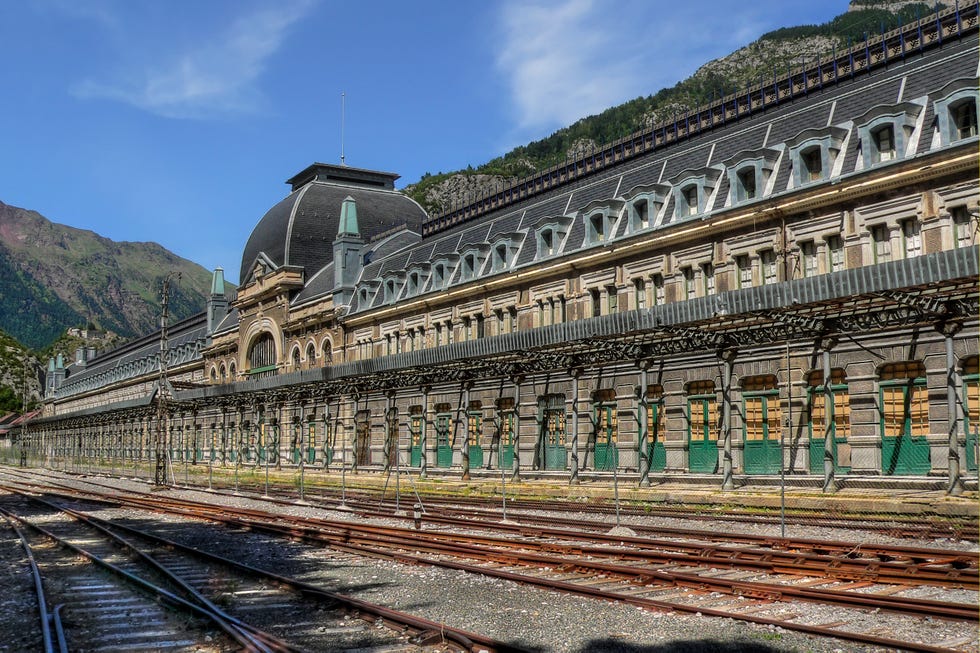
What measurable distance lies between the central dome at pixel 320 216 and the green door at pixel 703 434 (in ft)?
124

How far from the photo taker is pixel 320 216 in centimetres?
7156

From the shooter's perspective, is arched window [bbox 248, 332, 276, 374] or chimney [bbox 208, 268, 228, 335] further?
chimney [bbox 208, 268, 228, 335]

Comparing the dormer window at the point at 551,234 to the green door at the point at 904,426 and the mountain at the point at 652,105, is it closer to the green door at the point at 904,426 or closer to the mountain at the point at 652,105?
the green door at the point at 904,426

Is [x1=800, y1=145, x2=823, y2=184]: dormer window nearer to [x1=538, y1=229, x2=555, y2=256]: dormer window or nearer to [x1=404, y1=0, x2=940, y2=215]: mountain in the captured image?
[x1=538, y1=229, x2=555, y2=256]: dormer window

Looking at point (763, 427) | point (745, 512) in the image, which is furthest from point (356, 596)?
point (763, 427)

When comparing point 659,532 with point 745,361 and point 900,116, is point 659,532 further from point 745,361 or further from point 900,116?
point 900,116

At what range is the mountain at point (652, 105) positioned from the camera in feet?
439

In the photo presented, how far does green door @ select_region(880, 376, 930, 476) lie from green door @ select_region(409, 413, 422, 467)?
26.4 metres

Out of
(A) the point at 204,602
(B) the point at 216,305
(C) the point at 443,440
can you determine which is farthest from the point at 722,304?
(B) the point at 216,305

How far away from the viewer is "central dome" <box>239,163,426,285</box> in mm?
69688

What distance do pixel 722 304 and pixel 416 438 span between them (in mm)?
26720

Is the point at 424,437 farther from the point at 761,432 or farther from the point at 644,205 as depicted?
the point at 761,432

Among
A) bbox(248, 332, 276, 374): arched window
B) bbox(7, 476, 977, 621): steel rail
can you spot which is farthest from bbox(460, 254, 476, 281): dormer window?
bbox(7, 476, 977, 621): steel rail

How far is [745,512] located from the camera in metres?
23.8
